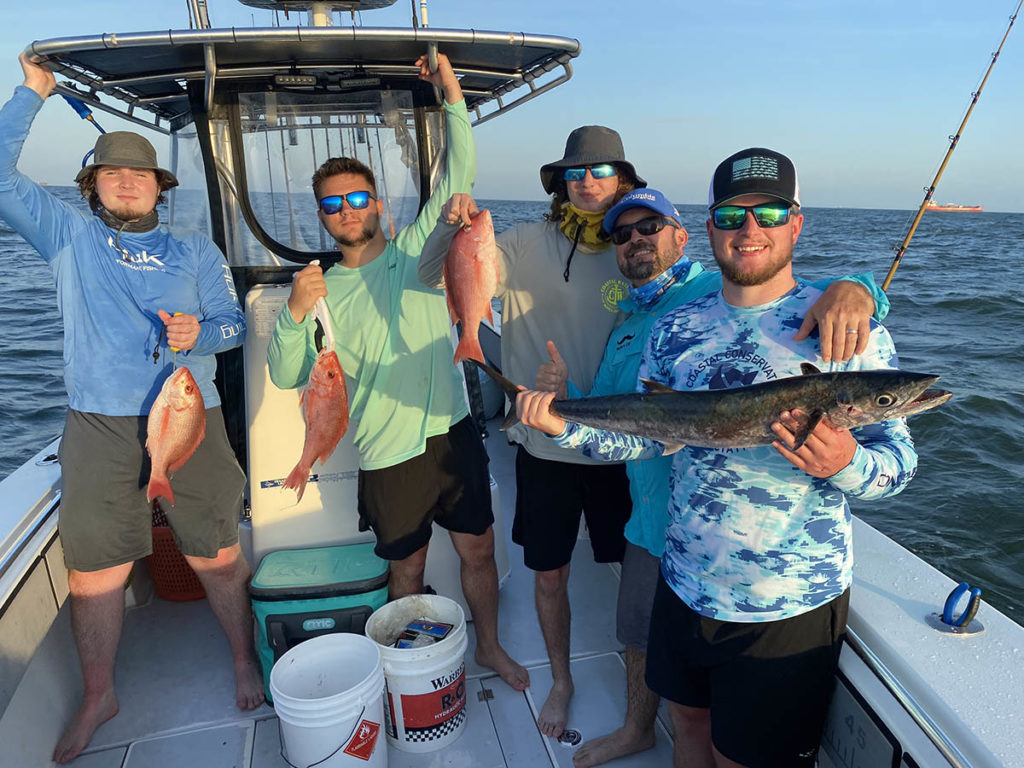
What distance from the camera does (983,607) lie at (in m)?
2.35

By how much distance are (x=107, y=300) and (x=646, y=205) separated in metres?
2.46

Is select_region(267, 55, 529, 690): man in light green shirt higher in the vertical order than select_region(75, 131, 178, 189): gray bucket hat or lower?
lower

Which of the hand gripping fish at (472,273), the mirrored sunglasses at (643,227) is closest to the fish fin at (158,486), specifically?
the hand gripping fish at (472,273)

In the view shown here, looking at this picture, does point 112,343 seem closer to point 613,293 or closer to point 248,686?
point 248,686

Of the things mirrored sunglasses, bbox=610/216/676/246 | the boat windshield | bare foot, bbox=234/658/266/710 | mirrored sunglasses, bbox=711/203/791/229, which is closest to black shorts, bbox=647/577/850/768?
mirrored sunglasses, bbox=711/203/791/229

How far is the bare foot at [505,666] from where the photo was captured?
3494 mm

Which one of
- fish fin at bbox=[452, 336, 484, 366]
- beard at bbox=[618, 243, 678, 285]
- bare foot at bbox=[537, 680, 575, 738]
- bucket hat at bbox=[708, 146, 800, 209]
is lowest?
bare foot at bbox=[537, 680, 575, 738]

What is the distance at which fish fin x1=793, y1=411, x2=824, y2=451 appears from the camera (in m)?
1.84

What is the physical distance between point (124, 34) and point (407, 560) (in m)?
2.83

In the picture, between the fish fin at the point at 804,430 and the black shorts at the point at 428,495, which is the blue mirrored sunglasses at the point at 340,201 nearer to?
the black shorts at the point at 428,495

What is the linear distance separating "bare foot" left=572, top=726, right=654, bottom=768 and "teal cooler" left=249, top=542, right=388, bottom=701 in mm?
1208

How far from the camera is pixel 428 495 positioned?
10.9 feet

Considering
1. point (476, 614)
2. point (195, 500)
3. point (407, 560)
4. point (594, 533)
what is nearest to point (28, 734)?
point (195, 500)

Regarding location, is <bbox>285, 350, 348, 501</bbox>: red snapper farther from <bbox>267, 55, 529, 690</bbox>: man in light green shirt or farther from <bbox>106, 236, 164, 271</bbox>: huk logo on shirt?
<bbox>106, 236, 164, 271</bbox>: huk logo on shirt
